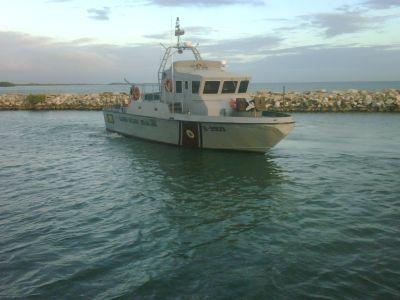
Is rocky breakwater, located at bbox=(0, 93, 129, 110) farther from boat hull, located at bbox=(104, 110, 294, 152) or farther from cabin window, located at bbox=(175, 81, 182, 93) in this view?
cabin window, located at bbox=(175, 81, 182, 93)

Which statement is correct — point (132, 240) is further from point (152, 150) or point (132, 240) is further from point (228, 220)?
point (152, 150)

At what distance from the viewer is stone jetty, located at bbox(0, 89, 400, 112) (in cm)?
4012

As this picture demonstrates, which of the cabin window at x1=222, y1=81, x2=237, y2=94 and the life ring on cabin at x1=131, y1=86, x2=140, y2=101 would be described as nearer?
the cabin window at x1=222, y1=81, x2=237, y2=94

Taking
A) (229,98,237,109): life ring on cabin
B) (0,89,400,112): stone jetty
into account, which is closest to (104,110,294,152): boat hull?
(229,98,237,109): life ring on cabin

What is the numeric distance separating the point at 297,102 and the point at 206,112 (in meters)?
25.0

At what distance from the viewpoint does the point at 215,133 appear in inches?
804

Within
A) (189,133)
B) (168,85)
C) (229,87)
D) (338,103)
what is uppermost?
(168,85)

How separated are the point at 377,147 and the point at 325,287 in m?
15.6

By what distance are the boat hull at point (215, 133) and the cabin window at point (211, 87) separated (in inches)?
70.3

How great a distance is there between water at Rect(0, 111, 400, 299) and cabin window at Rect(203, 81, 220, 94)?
3.25 metres

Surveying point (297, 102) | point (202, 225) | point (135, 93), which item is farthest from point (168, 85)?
point (297, 102)

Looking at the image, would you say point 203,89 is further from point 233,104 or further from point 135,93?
point 135,93

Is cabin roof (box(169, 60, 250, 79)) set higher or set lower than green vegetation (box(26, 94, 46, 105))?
higher

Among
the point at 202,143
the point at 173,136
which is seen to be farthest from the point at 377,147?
the point at 173,136
